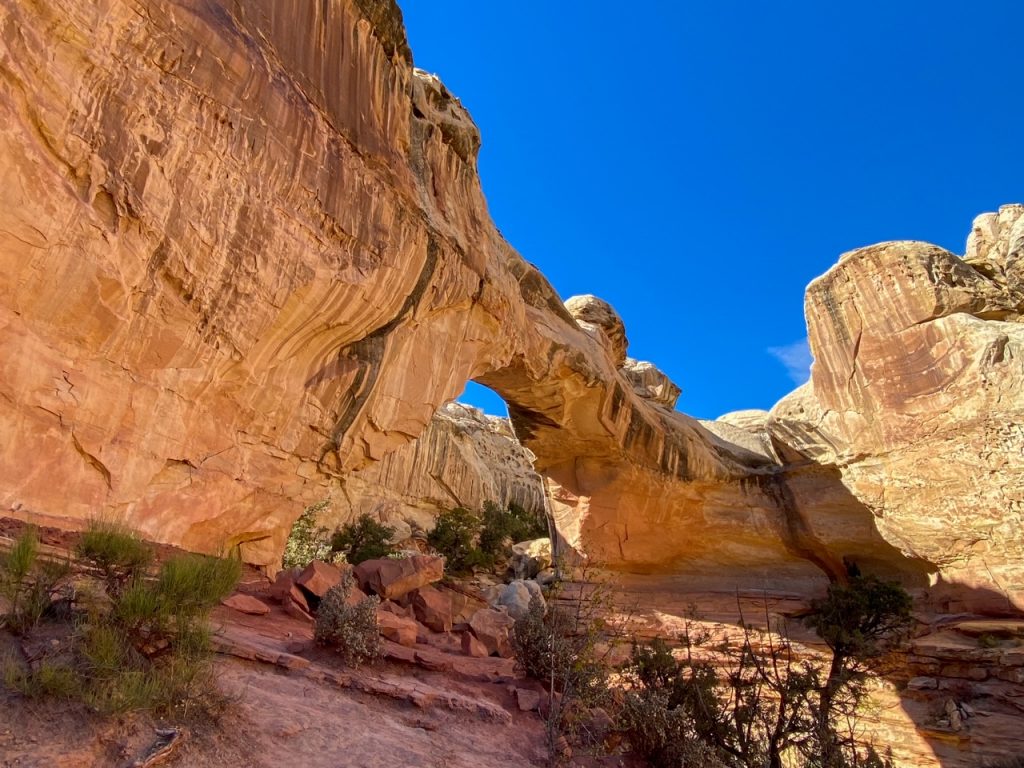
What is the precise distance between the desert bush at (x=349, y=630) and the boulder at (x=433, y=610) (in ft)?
7.58

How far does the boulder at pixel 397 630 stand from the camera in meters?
6.74

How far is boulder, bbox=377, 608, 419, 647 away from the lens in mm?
6736

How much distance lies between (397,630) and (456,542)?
66.8 ft

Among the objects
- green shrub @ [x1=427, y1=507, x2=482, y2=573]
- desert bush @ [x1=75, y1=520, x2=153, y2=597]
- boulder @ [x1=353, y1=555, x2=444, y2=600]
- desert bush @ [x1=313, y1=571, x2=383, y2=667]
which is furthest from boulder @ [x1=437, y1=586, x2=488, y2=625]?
green shrub @ [x1=427, y1=507, x2=482, y2=573]

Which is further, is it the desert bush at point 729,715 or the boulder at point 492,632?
the boulder at point 492,632

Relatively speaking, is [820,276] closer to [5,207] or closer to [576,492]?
[576,492]

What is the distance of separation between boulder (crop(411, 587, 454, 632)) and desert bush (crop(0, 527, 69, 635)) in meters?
4.99

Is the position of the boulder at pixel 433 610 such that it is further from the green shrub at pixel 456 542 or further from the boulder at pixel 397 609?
the green shrub at pixel 456 542

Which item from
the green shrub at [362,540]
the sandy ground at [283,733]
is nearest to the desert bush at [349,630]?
the sandy ground at [283,733]

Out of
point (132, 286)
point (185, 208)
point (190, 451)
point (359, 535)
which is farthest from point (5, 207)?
point (359, 535)

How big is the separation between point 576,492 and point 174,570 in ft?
48.5

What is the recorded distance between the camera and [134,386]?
641 centimetres

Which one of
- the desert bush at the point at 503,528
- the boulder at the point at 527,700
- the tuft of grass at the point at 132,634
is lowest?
the boulder at the point at 527,700

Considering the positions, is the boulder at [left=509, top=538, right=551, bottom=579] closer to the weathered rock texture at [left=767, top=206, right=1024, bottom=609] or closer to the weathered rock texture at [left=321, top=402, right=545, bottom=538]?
the weathered rock texture at [left=321, top=402, right=545, bottom=538]
